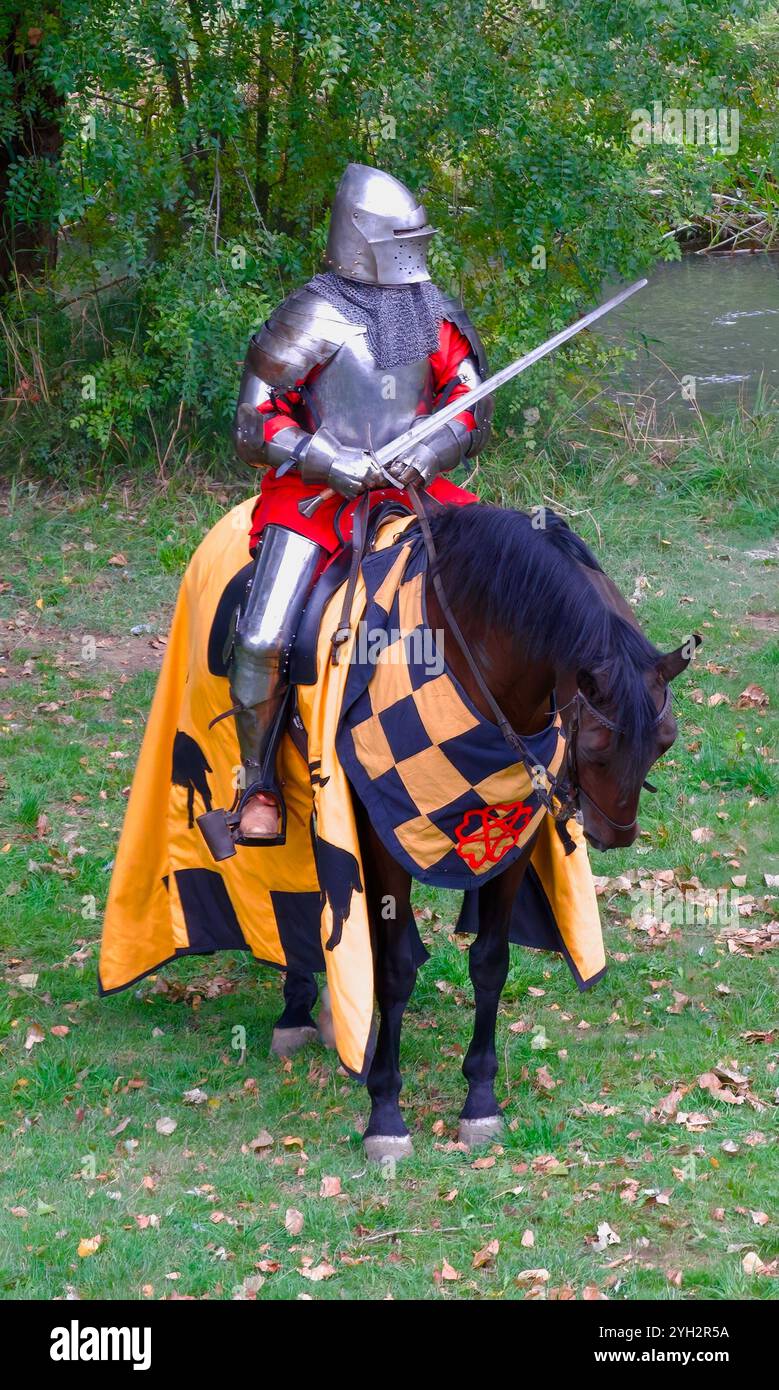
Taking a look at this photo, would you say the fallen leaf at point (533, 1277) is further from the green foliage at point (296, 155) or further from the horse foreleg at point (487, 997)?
the green foliage at point (296, 155)

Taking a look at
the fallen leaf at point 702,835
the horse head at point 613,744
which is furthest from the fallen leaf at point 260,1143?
the fallen leaf at point 702,835

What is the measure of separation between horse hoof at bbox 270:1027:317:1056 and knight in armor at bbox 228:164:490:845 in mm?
883

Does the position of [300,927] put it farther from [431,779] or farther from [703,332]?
[703,332]

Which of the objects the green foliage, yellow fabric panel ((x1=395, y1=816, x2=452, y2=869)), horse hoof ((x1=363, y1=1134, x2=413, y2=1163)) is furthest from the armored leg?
the green foliage

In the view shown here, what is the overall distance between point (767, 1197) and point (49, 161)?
813 cm

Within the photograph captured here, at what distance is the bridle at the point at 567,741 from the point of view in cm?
362

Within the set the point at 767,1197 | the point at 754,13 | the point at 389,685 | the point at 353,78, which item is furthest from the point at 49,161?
the point at 767,1197

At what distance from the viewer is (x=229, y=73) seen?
9516mm

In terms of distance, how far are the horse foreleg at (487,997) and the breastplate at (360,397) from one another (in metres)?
1.37

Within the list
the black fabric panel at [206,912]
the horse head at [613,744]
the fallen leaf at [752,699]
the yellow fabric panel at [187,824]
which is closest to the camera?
the horse head at [613,744]

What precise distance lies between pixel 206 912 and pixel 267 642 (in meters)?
1.21

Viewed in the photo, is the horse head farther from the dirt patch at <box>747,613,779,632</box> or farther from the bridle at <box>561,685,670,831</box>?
the dirt patch at <box>747,613,779,632</box>

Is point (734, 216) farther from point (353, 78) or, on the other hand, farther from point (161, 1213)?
point (161, 1213)

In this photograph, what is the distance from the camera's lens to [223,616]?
4852mm
